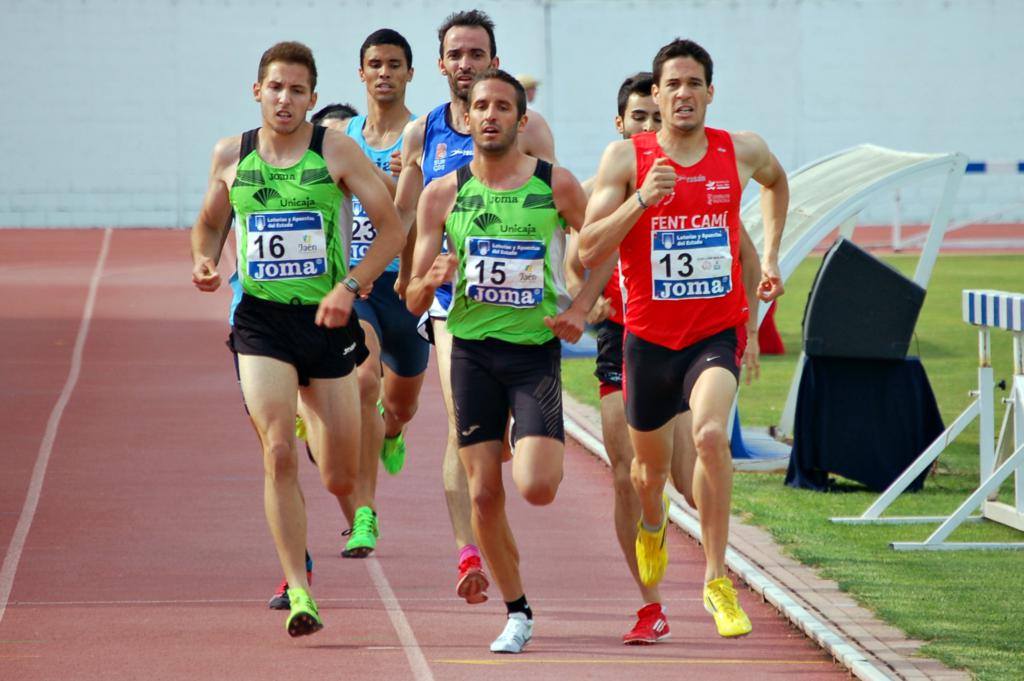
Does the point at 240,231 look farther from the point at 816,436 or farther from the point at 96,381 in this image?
the point at 96,381

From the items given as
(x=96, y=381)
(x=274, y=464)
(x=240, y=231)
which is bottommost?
(x=96, y=381)

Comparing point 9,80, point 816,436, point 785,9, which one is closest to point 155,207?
point 9,80

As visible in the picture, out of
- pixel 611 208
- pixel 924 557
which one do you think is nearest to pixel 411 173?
pixel 611 208

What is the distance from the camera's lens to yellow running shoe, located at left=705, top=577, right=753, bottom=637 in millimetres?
6000

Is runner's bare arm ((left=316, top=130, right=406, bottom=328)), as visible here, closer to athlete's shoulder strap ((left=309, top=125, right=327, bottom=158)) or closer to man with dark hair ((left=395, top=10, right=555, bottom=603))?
athlete's shoulder strap ((left=309, top=125, right=327, bottom=158))

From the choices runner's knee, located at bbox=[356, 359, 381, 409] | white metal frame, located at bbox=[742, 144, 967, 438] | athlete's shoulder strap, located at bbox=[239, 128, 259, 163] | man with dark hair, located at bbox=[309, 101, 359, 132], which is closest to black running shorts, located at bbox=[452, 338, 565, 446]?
athlete's shoulder strap, located at bbox=[239, 128, 259, 163]

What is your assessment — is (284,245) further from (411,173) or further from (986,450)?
(986,450)

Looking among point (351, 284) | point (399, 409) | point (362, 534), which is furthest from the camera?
point (399, 409)

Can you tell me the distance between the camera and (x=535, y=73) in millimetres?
34656

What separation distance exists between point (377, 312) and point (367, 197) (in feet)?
5.89

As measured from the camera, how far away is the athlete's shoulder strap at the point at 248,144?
672 centimetres

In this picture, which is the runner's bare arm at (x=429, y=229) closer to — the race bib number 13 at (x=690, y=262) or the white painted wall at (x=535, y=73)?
the race bib number 13 at (x=690, y=262)

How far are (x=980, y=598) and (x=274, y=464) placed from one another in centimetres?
309

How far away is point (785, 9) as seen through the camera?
34625 mm
